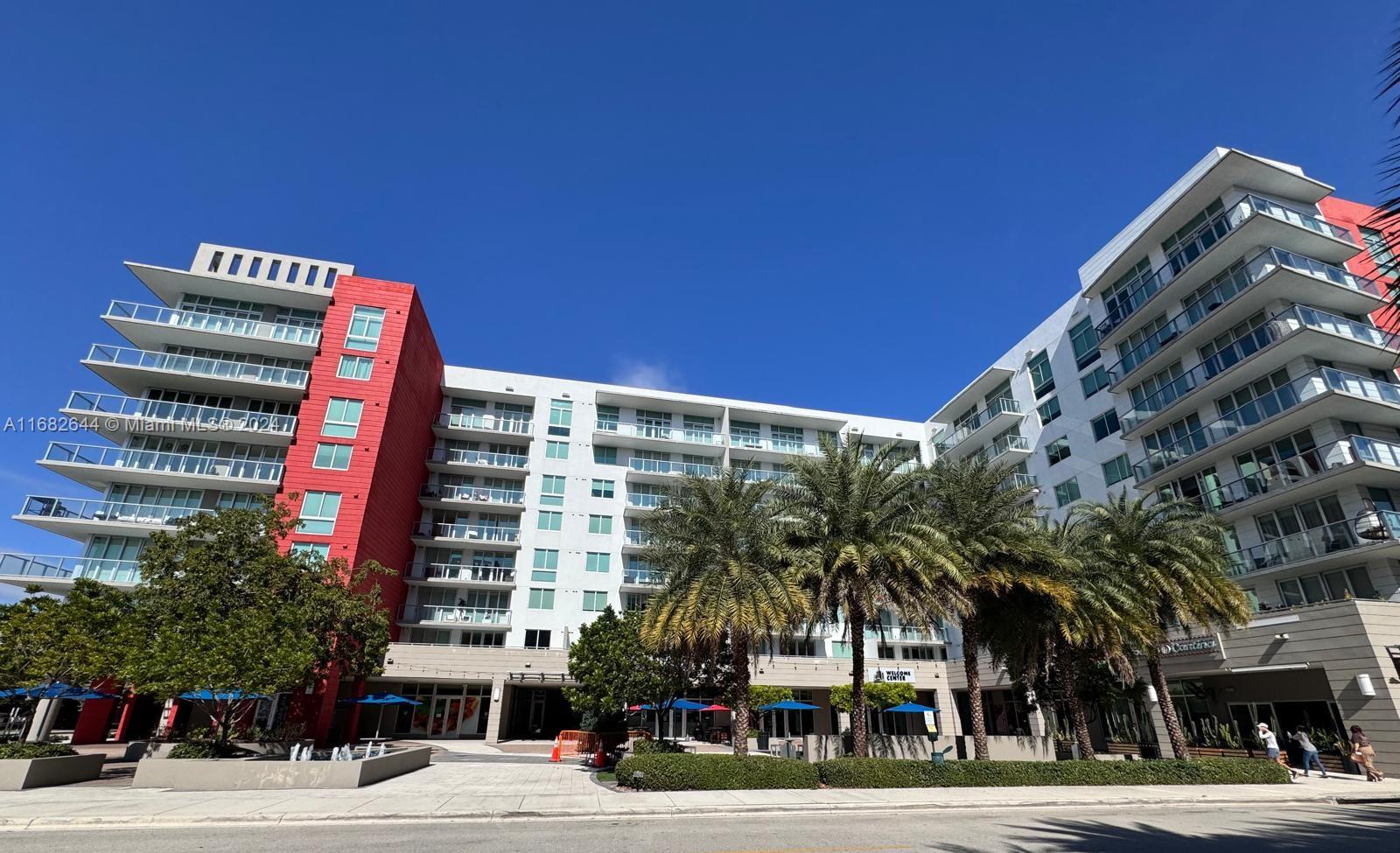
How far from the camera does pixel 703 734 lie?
45.2m

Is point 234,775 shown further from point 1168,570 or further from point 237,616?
point 1168,570

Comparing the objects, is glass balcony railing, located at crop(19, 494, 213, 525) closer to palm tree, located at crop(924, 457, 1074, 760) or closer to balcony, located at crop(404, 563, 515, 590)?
balcony, located at crop(404, 563, 515, 590)

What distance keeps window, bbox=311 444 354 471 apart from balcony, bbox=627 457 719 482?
65.1ft

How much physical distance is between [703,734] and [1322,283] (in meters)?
Result: 41.4

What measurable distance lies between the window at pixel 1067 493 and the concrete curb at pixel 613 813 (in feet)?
80.6

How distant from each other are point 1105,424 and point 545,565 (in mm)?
37965

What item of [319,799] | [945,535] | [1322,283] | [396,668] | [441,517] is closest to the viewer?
[319,799]

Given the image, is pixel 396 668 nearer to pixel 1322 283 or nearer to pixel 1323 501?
pixel 1323 501

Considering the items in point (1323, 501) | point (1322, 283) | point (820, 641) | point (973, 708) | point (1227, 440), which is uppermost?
point (1322, 283)

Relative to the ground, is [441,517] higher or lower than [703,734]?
higher

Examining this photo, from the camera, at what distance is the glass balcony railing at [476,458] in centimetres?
5025

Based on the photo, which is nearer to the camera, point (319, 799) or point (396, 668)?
point (319, 799)

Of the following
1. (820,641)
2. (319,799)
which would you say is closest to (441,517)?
(820,641)

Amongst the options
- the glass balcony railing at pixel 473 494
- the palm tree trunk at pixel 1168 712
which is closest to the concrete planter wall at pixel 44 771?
the glass balcony railing at pixel 473 494
